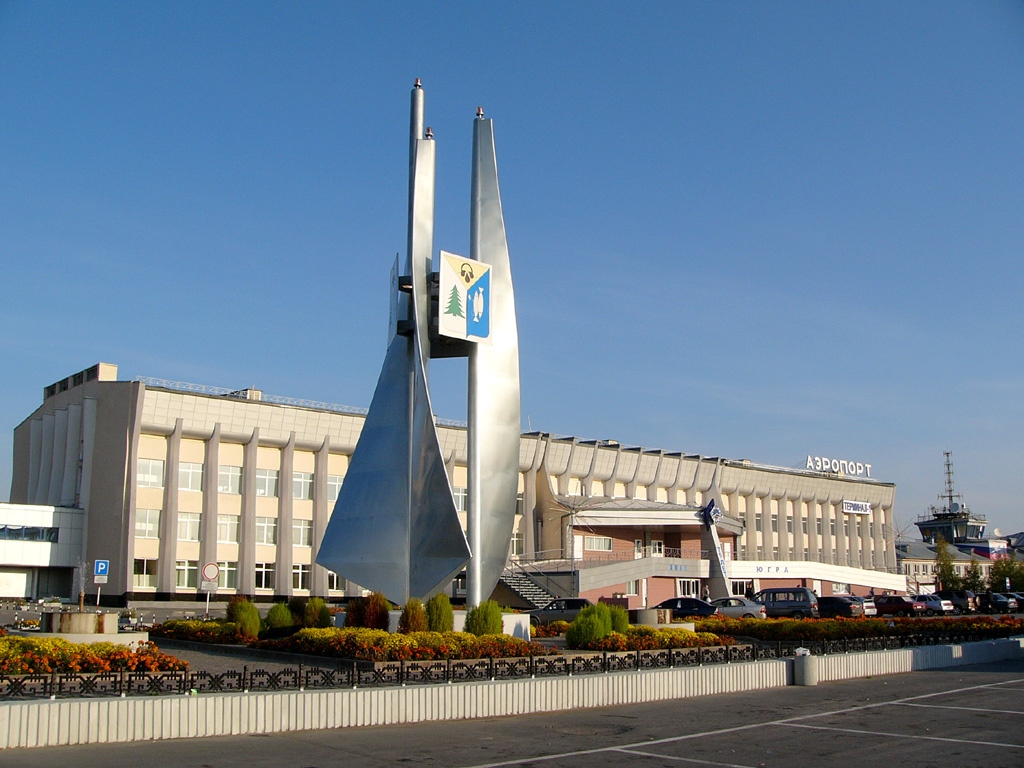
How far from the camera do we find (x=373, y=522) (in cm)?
2433

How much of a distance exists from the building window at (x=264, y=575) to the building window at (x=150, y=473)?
6.97 m

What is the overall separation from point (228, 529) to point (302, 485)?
5005mm

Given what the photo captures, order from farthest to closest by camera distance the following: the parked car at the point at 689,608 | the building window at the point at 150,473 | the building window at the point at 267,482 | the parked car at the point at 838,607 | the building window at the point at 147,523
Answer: the building window at the point at 267,482, the building window at the point at 150,473, the building window at the point at 147,523, the parked car at the point at 838,607, the parked car at the point at 689,608

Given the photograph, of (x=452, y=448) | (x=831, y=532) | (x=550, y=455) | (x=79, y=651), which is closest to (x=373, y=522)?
(x=79, y=651)

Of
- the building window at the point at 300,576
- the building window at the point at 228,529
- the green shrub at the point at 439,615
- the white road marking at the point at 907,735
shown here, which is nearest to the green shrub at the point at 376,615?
the green shrub at the point at 439,615

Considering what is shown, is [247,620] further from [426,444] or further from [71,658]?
[71,658]

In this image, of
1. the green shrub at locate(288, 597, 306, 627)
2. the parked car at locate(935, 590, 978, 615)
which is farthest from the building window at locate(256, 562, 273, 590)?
the parked car at locate(935, 590, 978, 615)

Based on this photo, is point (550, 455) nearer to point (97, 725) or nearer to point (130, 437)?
point (130, 437)

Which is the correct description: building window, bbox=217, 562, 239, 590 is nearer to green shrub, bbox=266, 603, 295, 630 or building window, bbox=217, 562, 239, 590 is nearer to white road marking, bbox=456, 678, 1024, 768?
green shrub, bbox=266, 603, 295, 630

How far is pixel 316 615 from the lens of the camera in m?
24.0

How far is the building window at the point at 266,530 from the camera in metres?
53.4

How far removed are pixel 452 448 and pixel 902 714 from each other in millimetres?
45328

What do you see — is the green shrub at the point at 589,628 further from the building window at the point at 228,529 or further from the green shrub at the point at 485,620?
the building window at the point at 228,529

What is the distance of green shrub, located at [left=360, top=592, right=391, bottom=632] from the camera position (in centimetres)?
2262
